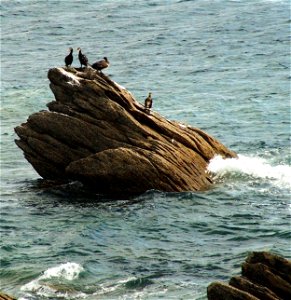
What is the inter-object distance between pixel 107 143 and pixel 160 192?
142 inches

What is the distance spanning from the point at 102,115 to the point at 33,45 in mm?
50642

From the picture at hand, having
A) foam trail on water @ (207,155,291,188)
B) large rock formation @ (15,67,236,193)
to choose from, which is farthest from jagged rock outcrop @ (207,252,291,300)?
foam trail on water @ (207,155,291,188)

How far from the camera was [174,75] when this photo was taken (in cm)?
8338

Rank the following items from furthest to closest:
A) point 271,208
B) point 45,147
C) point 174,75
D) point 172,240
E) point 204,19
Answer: point 204,19 → point 174,75 → point 45,147 → point 271,208 → point 172,240

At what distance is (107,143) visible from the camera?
4931cm

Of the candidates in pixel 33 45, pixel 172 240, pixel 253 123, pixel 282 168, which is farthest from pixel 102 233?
pixel 33 45

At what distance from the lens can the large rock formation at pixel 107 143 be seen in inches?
1903

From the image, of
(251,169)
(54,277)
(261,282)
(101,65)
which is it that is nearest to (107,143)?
(101,65)

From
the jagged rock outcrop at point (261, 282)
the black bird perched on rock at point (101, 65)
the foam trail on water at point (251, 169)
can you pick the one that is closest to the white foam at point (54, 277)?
the jagged rock outcrop at point (261, 282)

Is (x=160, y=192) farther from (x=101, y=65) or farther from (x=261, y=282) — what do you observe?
(x=261, y=282)

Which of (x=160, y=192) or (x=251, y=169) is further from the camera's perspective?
(x=251, y=169)

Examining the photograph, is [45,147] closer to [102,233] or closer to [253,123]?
[102,233]

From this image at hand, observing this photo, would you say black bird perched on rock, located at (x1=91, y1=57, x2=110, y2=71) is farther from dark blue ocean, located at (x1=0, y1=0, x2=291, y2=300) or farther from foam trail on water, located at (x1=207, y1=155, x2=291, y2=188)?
foam trail on water, located at (x1=207, y1=155, x2=291, y2=188)

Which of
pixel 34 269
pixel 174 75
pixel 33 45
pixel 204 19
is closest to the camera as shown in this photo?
pixel 34 269
